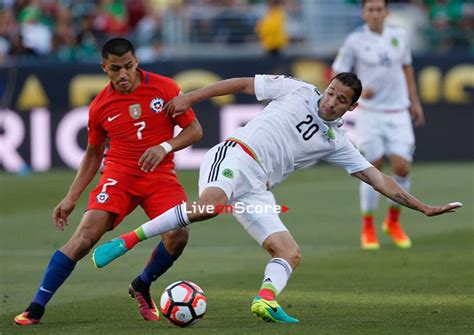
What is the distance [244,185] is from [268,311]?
0.97 metres

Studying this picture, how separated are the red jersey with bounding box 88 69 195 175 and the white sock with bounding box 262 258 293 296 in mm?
1166

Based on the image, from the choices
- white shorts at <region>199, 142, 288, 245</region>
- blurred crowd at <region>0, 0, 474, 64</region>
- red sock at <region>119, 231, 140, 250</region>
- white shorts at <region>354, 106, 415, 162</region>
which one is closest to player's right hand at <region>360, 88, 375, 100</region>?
white shorts at <region>354, 106, 415, 162</region>

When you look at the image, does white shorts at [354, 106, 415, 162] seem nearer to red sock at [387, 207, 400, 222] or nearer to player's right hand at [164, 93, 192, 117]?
red sock at [387, 207, 400, 222]

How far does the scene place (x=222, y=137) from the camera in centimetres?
2144

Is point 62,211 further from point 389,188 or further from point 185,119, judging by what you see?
point 389,188

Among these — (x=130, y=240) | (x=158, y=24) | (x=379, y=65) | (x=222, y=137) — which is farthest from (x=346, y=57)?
(x=158, y=24)

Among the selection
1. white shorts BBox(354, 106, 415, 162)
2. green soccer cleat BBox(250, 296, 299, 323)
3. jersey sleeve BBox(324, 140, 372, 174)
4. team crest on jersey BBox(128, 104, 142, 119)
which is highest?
team crest on jersey BBox(128, 104, 142, 119)

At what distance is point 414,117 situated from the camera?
13.1m

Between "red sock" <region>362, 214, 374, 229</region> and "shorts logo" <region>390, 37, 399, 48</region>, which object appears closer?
"red sock" <region>362, 214, 374, 229</region>

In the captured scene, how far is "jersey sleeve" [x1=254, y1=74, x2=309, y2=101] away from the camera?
27.2 feet

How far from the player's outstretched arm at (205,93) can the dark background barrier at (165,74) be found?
1325cm

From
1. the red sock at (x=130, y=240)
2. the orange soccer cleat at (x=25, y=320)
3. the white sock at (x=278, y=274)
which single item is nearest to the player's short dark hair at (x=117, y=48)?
the red sock at (x=130, y=240)

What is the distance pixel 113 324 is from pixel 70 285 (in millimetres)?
2355

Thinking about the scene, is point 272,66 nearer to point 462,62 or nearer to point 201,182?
point 462,62
